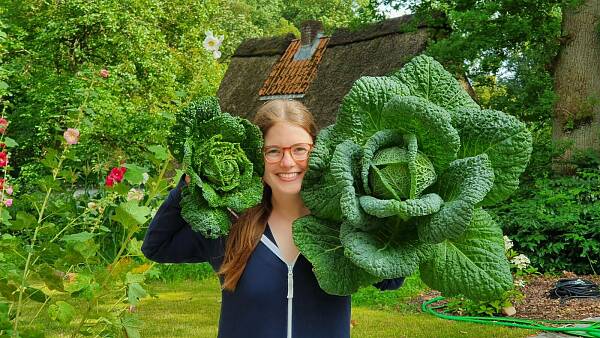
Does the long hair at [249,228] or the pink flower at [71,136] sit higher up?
the pink flower at [71,136]

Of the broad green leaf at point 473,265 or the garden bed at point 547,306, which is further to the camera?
the garden bed at point 547,306

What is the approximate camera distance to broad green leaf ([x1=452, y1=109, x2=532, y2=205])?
1.33 m

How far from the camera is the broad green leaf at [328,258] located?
1.36m

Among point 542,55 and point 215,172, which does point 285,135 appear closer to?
point 215,172

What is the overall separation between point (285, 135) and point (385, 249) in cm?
39

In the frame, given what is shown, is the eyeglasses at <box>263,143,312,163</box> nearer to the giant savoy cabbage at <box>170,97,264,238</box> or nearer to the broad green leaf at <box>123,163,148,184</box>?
the giant savoy cabbage at <box>170,97,264,238</box>

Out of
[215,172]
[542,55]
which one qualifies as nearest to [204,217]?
[215,172]

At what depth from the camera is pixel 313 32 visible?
1380 centimetres

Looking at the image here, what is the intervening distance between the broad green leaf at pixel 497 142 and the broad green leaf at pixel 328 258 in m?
0.31

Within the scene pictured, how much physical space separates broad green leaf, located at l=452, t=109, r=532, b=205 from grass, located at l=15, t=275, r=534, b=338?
9.19 ft

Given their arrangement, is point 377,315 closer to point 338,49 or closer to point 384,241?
point 384,241

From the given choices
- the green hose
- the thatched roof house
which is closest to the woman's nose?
the green hose

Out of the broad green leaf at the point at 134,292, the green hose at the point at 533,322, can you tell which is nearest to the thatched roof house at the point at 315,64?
the green hose at the point at 533,322

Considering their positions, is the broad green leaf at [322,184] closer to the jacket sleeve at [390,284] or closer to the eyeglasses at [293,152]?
the eyeglasses at [293,152]
